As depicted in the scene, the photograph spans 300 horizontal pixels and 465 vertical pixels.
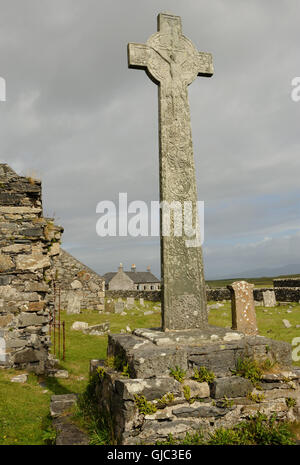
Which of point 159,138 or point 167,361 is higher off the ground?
point 159,138

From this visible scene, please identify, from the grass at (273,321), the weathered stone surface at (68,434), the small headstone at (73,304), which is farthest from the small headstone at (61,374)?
the small headstone at (73,304)

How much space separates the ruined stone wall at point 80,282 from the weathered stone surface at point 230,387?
18.1 m

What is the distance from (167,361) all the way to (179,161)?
2634 mm

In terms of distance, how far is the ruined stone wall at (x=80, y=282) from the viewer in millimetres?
21109

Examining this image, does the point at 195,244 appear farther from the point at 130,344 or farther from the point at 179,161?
the point at 130,344

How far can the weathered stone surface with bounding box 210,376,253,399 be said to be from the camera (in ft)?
11.8

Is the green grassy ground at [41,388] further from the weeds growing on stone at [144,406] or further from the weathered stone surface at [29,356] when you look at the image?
the weeds growing on stone at [144,406]

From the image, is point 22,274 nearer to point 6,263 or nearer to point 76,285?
point 6,263

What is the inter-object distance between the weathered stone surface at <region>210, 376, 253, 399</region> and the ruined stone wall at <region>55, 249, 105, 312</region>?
1807 cm

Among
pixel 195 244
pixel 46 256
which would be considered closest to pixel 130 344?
pixel 195 244

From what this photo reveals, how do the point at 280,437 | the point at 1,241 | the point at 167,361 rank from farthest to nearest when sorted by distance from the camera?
the point at 1,241
the point at 167,361
the point at 280,437

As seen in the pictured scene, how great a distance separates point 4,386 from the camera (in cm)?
632
